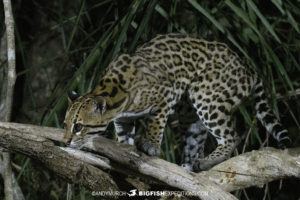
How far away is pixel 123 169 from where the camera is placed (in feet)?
10.9

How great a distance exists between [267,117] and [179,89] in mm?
809

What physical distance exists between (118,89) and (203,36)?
111cm

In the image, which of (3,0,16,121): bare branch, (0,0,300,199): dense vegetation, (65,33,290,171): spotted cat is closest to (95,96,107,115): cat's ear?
(65,33,290,171): spotted cat

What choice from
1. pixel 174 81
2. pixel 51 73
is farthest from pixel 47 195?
pixel 174 81

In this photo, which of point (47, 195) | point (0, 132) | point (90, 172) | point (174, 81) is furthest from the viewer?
point (47, 195)

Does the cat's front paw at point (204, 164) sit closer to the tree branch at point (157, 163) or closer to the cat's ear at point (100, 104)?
the tree branch at point (157, 163)

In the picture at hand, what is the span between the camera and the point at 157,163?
10.6ft

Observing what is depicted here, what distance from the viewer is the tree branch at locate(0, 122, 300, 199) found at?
3141 mm

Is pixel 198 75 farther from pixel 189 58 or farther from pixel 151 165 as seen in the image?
pixel 151 165

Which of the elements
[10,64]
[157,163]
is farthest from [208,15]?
[10,64]

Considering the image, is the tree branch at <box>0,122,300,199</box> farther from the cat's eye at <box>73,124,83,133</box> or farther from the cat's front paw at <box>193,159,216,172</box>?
the cat's front paw at <box>193,159,216,172</box>

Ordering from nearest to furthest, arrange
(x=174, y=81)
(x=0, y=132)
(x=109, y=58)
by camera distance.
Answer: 1. (x=0, y=132)
2. (x=109, y=58)
3. (x=174, y=81)

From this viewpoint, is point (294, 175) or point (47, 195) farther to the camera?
point (47, 195)

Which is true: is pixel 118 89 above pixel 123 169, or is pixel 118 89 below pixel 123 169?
above
